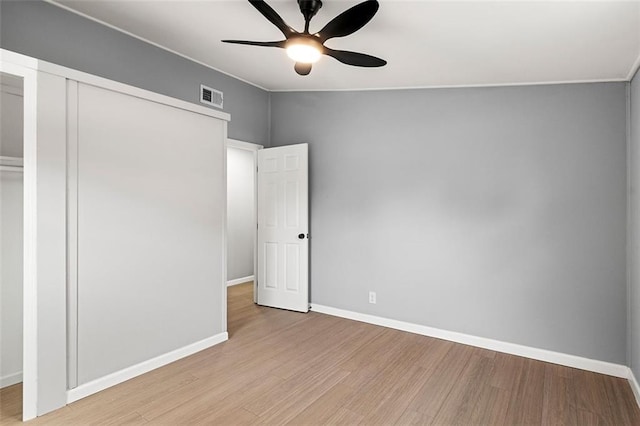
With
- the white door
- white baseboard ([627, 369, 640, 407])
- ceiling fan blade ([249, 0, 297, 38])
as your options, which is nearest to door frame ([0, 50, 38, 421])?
ceiling fan blade ([249, 0, 297, 38])

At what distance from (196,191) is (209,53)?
4.64ft

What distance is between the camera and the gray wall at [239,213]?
5918 millimetres

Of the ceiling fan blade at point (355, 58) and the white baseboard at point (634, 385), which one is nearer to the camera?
the ceiling fan blade at point (355, 58)

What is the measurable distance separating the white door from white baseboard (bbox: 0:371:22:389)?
2.53 metres

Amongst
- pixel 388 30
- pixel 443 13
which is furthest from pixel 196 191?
pixel 443 13

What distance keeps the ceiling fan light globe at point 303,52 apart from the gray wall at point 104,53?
1.73 metres

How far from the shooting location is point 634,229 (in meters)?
2.72

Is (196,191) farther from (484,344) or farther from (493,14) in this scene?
(484,344)

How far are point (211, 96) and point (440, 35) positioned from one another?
8.20ft

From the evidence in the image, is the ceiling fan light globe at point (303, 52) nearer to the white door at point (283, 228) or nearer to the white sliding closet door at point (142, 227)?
the white sliding closet door at point (142, 227)

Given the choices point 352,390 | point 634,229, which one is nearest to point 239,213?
point 352,390

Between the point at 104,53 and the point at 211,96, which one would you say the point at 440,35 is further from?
the point at 104,53

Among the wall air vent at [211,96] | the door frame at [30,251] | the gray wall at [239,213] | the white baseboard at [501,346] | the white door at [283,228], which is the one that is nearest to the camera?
the door frame at [30,251]

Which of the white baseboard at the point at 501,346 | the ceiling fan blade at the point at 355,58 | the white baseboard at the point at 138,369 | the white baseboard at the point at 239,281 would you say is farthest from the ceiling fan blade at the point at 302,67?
the white baseboard at the point at 239,281
